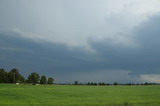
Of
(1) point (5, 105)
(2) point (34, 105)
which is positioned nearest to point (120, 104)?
(2) point (34, 105)

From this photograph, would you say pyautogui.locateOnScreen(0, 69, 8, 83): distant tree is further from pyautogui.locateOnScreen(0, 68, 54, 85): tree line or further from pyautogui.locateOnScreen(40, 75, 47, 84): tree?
pyautogui.locateOnScreen(40, 75, 47, 84): tree

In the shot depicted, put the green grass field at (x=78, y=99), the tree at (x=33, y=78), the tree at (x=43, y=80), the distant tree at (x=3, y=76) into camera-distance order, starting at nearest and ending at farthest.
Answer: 1. the green grass field at (x=78, y=99)
2. the distant tree at (x=3, y=76)
3. the tree at (x=33, y=78)
4. the tree at (x=43, y=80)

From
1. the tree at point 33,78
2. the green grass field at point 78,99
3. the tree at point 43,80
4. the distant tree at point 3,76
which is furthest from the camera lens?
the tree at point 43,80

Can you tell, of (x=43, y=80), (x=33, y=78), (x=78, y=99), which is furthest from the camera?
(x=43, y=80)

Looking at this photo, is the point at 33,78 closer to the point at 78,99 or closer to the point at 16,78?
the point at 16,78

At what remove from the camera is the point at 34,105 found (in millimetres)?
30953

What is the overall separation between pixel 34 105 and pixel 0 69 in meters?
129

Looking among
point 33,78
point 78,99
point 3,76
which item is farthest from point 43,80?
point 78,99

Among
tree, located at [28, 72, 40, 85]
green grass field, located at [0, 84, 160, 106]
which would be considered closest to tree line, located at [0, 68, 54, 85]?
tree, located at [28, 72, 40, 85]

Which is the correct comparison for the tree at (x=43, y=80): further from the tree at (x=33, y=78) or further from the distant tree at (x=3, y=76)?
A: the distant tree at (x=3, y=76)

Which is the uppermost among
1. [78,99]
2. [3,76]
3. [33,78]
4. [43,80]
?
[33,78]

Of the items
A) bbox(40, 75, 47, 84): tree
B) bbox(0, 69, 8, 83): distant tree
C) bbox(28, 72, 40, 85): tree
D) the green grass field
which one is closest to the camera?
the green grass field

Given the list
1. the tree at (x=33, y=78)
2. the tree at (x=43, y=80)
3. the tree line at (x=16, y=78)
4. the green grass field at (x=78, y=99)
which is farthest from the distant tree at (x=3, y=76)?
the green grass field at (x=78, y=99)

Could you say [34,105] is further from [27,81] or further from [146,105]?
[27,81]
